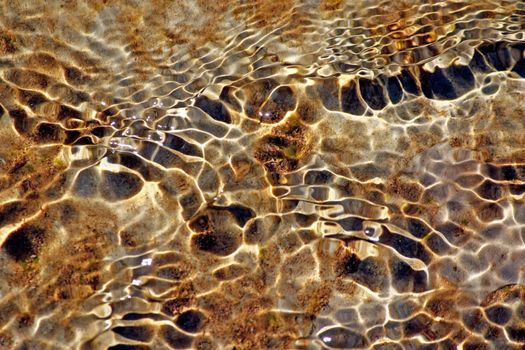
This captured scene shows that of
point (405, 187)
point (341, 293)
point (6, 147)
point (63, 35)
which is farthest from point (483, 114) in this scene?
point (6, 147)

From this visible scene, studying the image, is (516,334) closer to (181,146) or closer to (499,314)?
(499,314)

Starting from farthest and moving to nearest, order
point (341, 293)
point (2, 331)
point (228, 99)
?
point (228, 99) < point (341, 293) < point (2, 331)

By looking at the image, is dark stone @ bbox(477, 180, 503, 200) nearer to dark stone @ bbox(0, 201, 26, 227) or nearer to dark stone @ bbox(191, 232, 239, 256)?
dark stone @ bbox(191, 232, 239, 256)

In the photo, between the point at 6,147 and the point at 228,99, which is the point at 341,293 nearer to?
the point at 228,99

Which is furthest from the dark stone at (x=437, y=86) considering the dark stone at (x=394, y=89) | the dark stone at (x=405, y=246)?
the dark stone at (x=405, y=246)

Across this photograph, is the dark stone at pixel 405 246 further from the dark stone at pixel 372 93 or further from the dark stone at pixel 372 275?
the dark stone at pixel 372 93

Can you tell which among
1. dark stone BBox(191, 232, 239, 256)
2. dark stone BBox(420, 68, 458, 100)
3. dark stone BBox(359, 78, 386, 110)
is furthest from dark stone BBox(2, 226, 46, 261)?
dark stone BBox(420, 68, 458, 100)

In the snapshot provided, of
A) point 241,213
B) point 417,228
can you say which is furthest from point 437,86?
point 241,213
